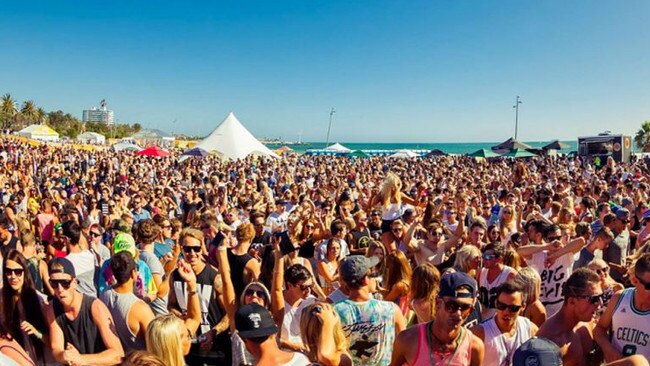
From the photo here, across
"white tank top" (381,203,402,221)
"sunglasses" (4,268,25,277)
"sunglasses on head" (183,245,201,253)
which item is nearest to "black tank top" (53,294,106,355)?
"sunglasses" (4,268,25,277)

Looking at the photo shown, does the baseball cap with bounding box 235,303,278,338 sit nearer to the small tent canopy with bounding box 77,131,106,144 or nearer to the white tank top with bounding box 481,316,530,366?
the white tank top with bounding box 481,316,530,366

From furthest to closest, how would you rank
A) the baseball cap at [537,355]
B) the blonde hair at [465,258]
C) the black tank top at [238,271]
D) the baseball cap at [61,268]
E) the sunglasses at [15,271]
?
the black tank top at [238,271] → the blonde hair at [465,258] → the sunglasses at [15,271] → the baseball cap at [61,268] → the baseball cap at [537,355]

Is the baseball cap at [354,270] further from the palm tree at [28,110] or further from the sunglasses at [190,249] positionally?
the palm tree at [28,110]

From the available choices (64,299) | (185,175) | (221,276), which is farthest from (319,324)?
(185,175)

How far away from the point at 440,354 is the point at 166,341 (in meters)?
1.48

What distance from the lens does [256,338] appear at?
231cm

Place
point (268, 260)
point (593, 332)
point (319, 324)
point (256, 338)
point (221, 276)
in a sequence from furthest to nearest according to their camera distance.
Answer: point (268, 260) → point (221, 276) → point (593, 332) → point (319, 324) → point (256, 338)

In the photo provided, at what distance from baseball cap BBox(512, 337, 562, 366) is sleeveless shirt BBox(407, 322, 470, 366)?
1.24ft

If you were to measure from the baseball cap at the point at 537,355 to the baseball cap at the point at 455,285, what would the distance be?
0.39m

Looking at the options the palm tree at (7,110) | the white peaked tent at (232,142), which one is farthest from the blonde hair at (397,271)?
the palm tree at (7,110)

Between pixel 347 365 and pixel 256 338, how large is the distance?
23.5 inches

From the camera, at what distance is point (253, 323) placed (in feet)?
7.63

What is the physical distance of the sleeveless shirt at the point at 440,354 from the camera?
238 centimetres

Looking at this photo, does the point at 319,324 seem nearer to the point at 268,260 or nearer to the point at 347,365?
the point at 347,365
